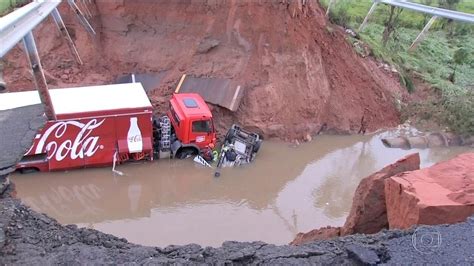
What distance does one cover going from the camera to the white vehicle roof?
51.3ft

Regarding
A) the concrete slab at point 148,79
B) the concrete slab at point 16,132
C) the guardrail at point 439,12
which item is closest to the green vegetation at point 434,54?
the guardrail at point 439,12

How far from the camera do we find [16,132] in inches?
316

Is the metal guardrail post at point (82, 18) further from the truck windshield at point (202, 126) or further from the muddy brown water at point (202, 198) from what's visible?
the truck windshield at point (202, 126)

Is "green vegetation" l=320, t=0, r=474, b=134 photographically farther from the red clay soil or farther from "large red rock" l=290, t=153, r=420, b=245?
"large red rock" l=290, t=153, r=420, b=245

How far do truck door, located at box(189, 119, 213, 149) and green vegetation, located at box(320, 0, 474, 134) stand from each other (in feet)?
33.4

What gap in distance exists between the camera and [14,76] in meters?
20.4

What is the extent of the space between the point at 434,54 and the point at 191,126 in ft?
62.5

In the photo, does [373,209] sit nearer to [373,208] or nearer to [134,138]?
[373,208]

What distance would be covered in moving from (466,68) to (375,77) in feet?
28.0

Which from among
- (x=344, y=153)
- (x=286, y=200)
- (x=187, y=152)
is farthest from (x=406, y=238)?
(x=344, y=153)

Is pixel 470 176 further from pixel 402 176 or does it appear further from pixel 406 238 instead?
pixel 406 238

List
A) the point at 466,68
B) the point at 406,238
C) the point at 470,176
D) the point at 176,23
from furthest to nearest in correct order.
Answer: the point at 466,68
the point at 176,23
the point at 470,176
the point at 406,238

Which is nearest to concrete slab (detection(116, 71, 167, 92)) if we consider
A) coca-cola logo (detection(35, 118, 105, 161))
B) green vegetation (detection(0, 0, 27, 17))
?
coca-cola logo (detection(35, 118, 105, 161))

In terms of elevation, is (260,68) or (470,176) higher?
(470,176)
